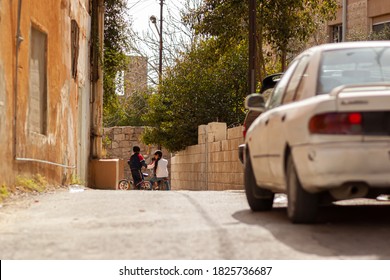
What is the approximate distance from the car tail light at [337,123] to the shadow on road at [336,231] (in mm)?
824

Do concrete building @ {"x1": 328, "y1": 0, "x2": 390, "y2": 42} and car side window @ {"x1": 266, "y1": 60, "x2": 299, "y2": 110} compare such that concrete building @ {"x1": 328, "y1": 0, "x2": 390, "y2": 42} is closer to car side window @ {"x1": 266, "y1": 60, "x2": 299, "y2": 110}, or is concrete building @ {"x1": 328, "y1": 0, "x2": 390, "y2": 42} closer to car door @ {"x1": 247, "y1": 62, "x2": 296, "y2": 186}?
car side window @ {"x1": 266, "y1": 60, "x2": 299, "y2": 110}

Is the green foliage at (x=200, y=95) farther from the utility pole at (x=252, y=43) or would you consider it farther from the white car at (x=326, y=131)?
the white car at (x=326, y=131)

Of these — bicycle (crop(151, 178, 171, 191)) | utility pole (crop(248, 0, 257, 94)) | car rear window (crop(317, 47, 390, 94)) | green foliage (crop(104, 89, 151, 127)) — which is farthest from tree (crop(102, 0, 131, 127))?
green foliage (crop(104, 89, 151, 127))

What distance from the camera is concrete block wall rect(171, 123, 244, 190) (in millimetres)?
23031

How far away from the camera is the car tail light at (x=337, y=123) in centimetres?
680

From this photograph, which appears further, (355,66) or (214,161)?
(214,161)

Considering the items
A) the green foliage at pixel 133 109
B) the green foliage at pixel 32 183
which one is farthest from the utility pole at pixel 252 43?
the green foliage at pixel 133 109

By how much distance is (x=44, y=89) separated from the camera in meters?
15.0

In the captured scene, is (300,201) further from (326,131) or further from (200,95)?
(200,95)

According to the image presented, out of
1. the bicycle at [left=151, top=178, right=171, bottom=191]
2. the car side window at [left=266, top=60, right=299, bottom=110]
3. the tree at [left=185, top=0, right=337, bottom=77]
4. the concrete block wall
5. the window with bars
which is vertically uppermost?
the window with bars

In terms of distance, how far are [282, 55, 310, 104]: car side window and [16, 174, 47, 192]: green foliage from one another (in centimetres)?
537

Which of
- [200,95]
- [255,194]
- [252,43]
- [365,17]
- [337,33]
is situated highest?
[365,17]

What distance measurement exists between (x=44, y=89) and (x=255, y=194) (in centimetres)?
689

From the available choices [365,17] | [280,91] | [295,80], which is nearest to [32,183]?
[280,91]
